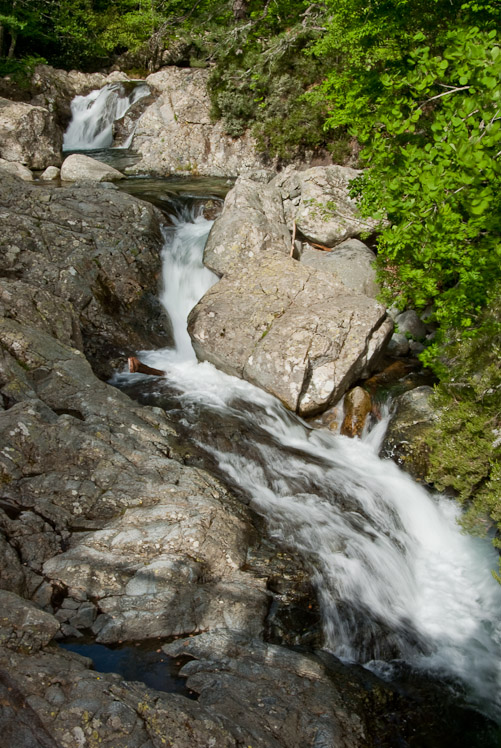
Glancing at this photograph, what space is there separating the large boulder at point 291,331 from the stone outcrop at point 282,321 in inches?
0.7

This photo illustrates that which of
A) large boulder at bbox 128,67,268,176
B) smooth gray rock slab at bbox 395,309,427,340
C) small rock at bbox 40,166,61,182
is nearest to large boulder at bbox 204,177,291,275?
smooth gray rock slab at bbox 395,309,427,340

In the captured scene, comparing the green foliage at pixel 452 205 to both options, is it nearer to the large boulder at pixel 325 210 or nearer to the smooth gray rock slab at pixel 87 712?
the large boulder at pixel 325 210

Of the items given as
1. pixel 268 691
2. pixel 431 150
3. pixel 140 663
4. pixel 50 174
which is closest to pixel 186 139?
pixel 50 174

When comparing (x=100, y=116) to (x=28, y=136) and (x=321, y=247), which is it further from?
(x=321, y=247)

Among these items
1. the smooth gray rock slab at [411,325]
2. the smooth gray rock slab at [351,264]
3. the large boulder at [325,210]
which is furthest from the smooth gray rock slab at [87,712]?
the large boulder at [325,210]

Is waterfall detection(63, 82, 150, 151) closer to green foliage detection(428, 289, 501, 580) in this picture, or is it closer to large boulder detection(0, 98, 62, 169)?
large boulder detection(0, 98, 62, 169)

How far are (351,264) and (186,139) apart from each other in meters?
10.8

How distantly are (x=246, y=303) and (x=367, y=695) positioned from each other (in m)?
6.91

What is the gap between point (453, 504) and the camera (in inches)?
307

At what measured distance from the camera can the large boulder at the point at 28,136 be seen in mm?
15914

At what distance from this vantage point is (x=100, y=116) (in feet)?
65.1

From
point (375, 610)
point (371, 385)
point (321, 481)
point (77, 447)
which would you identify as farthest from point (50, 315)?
point (375, 610)

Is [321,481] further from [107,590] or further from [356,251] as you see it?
[356,251]

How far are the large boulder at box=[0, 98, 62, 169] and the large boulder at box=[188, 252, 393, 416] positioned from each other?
9644mm
